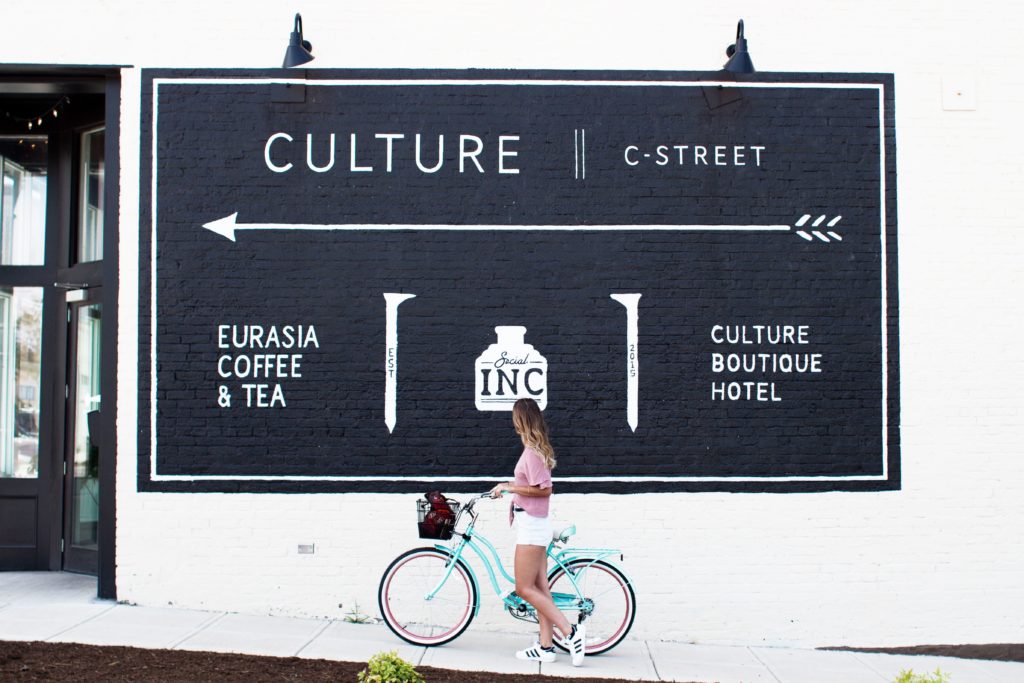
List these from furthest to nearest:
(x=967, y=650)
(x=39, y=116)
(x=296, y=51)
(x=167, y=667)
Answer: (x=39, y=116) < (x=967, y=650) < (x=296, y=51) < (x=167, y=667)

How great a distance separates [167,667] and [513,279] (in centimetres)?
358

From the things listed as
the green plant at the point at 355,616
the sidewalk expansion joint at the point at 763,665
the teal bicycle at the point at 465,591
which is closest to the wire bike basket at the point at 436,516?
the teal bicycle at the point at 465,591

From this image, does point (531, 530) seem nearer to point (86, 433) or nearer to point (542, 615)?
point (542, 615)

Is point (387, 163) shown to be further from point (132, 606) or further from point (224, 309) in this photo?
point (132, 606)

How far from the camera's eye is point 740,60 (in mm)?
6953

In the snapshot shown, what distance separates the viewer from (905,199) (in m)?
7.30

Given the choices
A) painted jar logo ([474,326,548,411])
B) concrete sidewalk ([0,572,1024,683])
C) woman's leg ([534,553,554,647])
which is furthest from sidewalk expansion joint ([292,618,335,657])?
painted jar logo ([474,326,548,411])

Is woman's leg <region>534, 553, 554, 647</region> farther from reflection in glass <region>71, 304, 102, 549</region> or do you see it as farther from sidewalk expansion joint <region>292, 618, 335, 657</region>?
reflection in glass <region>71, 304, 102, 549</region>

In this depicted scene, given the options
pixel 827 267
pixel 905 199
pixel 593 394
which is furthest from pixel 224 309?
pixel 905 199

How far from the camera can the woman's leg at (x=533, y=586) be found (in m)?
6.02

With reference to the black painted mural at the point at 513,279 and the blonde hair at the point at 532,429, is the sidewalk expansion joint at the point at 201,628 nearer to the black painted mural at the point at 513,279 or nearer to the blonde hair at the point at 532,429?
the black painted mural at the point at 513,279

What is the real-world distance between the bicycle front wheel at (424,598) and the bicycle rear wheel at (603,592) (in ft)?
2.03

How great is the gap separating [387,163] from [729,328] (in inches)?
116

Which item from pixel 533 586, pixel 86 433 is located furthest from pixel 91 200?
pixel 533 586
